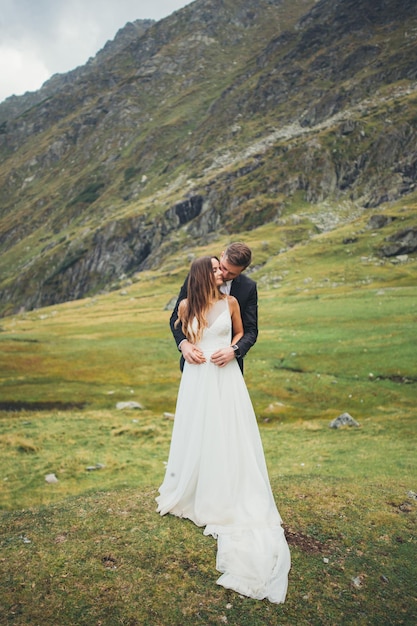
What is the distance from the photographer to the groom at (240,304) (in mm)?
9414

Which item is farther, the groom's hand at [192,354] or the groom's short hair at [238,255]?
the groom's hand at [192,354]

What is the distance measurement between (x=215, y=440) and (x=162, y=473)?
38.0 feet

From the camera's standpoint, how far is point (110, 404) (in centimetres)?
3450

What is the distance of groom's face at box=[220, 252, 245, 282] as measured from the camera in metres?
9.52

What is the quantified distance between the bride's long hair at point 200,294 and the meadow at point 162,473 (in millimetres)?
4697

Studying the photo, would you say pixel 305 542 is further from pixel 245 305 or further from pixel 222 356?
pixel 245 305

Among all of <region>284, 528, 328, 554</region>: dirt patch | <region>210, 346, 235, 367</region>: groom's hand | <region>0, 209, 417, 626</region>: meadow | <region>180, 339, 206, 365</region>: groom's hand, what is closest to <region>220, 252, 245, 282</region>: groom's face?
<region>210, 346, 235, 367</region>: groom's hand

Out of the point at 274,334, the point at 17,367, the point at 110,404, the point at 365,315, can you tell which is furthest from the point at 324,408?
the point at 17,367

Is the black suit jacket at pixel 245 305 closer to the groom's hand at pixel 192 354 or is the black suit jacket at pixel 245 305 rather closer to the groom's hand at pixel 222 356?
the groom's hand at pixel 192 354

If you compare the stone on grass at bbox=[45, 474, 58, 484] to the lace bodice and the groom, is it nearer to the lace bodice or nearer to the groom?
the groom

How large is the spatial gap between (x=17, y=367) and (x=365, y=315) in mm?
41424

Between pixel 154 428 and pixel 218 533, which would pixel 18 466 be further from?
pixel 218 533

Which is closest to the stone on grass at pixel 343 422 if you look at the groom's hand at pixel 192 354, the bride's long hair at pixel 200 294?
the groom's hand at pixel 192 354

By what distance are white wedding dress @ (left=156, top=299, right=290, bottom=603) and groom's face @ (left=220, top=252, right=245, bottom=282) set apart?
0.64m
